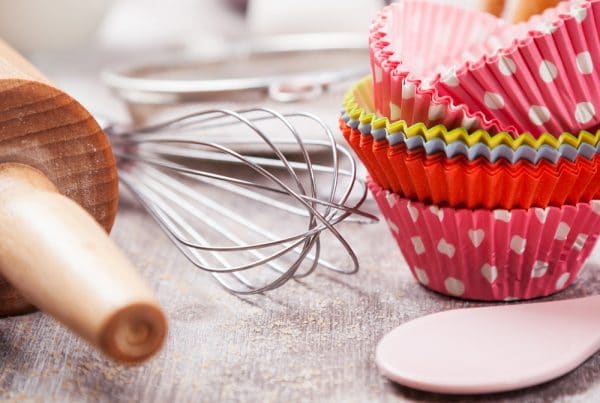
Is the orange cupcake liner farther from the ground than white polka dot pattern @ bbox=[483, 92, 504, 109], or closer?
closer

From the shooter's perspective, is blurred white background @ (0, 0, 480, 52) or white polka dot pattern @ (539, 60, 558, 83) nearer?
white polka dot pattern @ (539, 60, 558, 83)

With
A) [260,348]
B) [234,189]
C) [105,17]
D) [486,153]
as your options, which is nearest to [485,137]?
[486,153]

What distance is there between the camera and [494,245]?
447mm

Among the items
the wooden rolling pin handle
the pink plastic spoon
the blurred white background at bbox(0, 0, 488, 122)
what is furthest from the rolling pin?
the blurred white background at bbox(0, 0, 488, 122)

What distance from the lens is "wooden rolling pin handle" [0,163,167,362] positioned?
32 centimetres

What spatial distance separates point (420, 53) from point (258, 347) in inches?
7.9

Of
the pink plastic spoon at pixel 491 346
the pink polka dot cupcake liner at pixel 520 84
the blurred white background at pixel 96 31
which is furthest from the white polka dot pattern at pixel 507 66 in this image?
the blurred white background at pixel 96 31

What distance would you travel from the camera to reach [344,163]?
67cm

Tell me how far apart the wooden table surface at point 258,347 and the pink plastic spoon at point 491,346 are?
0.01 m

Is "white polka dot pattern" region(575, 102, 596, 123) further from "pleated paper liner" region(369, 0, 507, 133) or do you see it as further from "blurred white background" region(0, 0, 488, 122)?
"blurred white background" region(0, 0, 488, 122)

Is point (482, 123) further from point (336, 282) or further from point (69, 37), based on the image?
point (69, 37)

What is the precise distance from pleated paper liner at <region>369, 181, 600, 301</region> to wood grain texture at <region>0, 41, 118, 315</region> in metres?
0.16

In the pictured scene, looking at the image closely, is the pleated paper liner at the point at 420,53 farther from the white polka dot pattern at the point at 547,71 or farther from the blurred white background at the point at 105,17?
the blurred white background at the point at 105,17

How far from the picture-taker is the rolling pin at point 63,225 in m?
0.33
